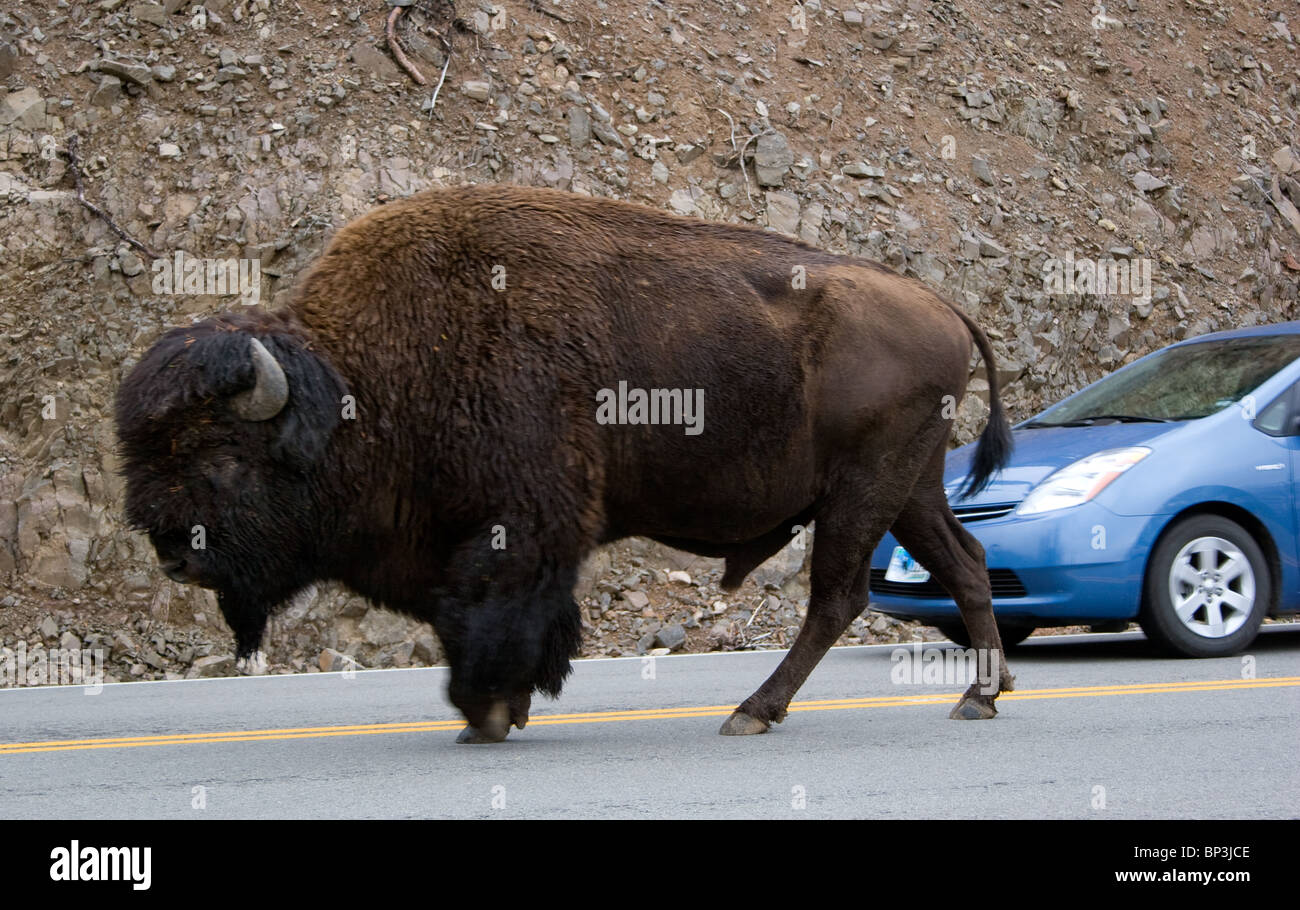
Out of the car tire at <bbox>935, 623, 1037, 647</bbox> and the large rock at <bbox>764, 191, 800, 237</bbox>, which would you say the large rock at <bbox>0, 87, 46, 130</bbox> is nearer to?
the large rock at <bbox>764, 191, 800, 237</bbox>

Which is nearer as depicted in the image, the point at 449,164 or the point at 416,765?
the point at 416,765

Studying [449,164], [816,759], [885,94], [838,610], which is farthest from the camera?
[885,94]

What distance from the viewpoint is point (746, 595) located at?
12781mm

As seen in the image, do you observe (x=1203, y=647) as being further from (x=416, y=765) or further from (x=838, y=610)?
(x=416, y=765)

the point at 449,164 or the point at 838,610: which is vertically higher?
the point at 449,164

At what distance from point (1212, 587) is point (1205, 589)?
0.17 feet

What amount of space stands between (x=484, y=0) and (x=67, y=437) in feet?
23.8

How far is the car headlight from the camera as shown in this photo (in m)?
8.71

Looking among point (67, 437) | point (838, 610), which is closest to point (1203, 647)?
point (838, 610)

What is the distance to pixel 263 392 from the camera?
18.3 ft

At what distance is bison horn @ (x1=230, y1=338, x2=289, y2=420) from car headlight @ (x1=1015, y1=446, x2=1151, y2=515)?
16.0 ft

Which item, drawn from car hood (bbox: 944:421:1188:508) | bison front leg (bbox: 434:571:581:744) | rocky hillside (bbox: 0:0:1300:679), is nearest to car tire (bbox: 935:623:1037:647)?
car hood (bbox: 944:421:1188:508)

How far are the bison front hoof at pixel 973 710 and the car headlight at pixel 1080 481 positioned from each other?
7.75 feet

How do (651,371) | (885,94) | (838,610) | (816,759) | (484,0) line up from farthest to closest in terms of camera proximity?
(885,94), (484,0), (838,610), (651,371), (816,759)
